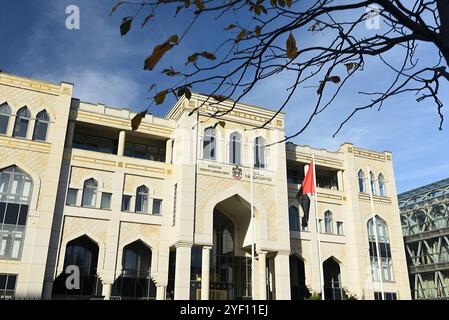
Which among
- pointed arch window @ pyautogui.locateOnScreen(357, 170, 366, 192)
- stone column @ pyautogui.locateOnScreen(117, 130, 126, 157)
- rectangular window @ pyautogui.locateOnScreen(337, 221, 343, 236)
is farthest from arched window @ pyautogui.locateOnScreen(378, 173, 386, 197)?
stone column @ pyautogui.locateOnScreen(117, 130, 126, 157)

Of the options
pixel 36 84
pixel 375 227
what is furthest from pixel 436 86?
pixel 375 227

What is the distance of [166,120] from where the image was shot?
28.2 metres

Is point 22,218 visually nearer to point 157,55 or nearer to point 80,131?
→ point 80,131

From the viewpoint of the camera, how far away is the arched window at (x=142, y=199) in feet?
84.5

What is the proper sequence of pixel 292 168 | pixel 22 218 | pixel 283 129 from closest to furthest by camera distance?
pixel 22 218 < pixel 283 129 < pixel 292 168

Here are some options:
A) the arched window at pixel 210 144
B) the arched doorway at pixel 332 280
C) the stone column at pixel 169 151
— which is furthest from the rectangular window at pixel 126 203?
the arched doorway at pixel 332 280

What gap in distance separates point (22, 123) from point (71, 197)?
5.02m

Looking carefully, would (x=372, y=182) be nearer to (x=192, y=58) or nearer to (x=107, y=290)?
(x=107, y=290)

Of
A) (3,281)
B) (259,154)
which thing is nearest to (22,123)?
(3,281)

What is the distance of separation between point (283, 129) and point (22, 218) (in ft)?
56.3

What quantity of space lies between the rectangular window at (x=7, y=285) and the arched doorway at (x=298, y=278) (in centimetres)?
1686

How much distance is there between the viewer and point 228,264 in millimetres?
27109

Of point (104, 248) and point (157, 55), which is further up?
point (104, 248)
